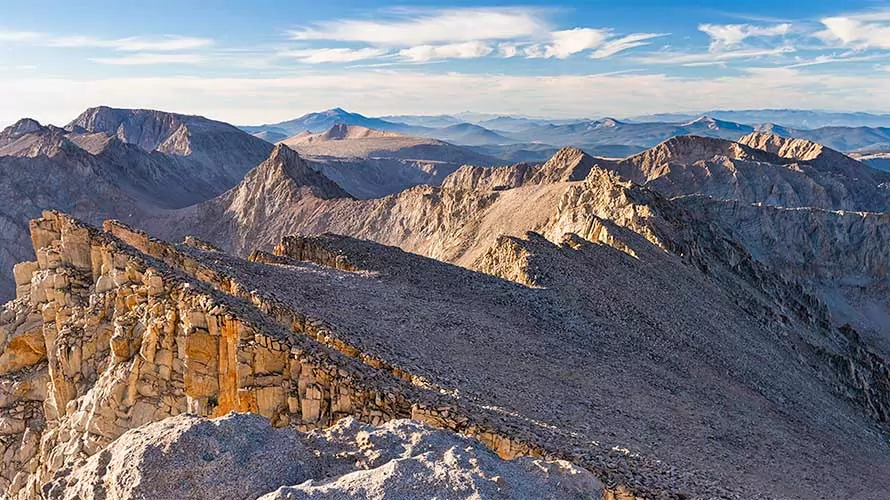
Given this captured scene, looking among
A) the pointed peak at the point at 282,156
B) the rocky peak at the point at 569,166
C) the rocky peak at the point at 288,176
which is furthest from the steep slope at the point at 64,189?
the rocky peak at the point at 569,166

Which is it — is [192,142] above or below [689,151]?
above

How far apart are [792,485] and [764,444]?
8.19 ft

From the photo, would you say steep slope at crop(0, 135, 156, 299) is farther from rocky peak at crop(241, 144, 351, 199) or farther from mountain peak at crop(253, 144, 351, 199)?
mountain peak at crop(253, 144, 351, 199)

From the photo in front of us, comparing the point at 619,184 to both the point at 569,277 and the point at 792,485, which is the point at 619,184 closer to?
the point at 569,277

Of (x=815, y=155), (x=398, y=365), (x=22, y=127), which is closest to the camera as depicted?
(x=398, y=365)

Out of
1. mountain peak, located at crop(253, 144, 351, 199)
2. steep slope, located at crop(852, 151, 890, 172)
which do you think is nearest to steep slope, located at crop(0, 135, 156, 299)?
mountain peak, located at crop(253, 144, 351, 199)

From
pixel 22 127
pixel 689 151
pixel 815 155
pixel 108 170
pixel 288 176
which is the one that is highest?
pixel 22 127

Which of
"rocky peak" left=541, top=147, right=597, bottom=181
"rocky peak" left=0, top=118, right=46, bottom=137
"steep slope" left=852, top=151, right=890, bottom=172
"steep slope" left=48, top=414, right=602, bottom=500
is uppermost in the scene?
"rocky peak" left=0, top=118, right=46, bottom=137

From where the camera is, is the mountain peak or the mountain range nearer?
the mountain range

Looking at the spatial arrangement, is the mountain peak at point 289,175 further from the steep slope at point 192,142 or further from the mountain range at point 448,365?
the mountain range at point 448,365

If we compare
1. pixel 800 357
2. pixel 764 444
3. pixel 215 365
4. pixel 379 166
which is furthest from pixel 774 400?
pixel 379 166

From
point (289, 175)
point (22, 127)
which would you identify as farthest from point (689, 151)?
point (22, 127)

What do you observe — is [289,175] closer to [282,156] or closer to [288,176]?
[288,176]

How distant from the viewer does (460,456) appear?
281 inches
